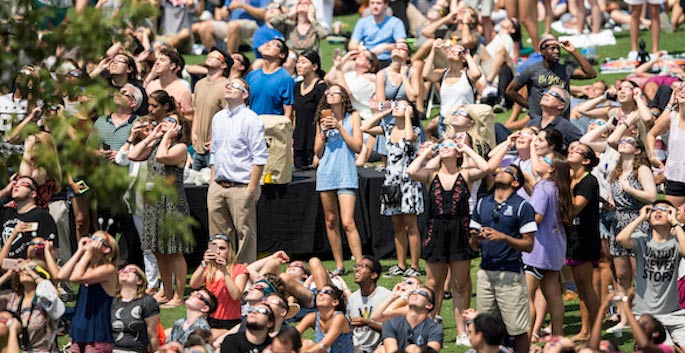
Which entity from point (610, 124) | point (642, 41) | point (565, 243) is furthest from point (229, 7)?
point (565, 243)

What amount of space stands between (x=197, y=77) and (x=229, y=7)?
3952 mm

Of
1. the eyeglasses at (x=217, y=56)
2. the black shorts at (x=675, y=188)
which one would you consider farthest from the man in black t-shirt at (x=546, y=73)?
the eyeglasses at (x=217, y=56)

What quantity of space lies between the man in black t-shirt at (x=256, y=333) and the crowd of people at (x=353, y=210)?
0.01 m

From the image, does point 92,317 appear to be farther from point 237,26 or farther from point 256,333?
point 237,26

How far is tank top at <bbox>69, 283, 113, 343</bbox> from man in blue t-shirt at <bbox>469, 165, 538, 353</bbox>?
2.60m

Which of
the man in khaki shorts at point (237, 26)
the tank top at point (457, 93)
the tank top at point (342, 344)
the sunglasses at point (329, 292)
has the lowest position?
the tank top at point (342, 344)

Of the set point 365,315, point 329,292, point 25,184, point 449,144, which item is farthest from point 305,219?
point 329,292

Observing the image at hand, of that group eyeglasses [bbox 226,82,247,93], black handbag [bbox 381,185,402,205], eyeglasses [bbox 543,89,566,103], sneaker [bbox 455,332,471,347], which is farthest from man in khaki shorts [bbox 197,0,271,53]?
sneaker [bbox 455,332,471,347]

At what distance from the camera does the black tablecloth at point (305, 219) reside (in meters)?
14.8

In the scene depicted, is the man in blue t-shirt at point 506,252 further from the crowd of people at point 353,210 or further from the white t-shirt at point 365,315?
the white t-shirt at point 365,315

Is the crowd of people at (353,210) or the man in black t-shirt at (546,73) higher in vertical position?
the man in black t-shirt at (546,73)

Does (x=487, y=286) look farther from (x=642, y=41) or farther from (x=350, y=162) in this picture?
(x=642, y=41)

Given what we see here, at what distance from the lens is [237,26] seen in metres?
20.2

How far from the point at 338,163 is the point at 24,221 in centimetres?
289
